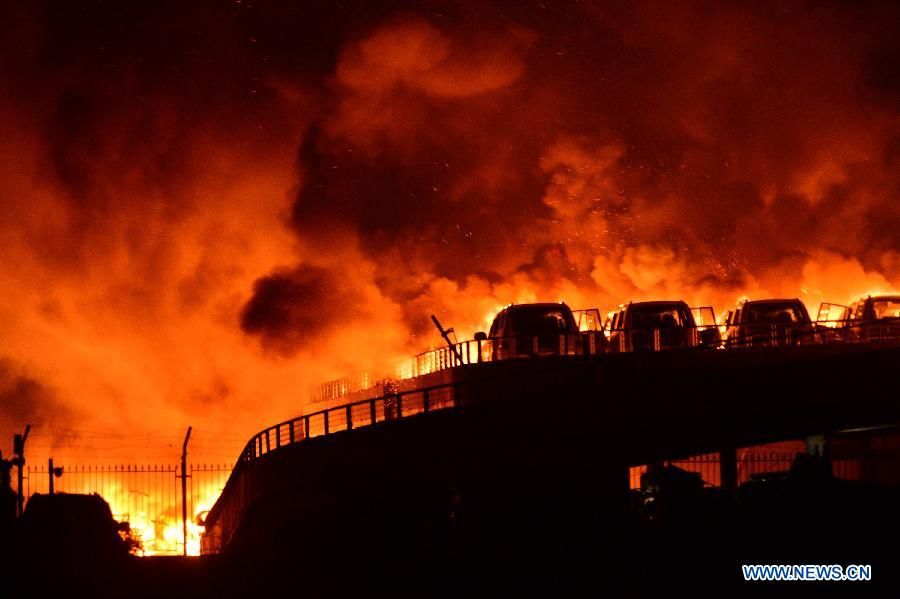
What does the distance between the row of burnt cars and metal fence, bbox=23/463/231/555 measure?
321 inches

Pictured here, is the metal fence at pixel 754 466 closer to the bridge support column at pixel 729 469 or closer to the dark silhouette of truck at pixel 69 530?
the bridge support column at pixel 729 469

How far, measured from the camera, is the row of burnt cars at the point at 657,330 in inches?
1172

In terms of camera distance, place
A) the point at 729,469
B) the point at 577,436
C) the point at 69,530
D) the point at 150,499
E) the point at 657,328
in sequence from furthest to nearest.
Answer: the point at 150,499 < the point at 657,328 < the point at 729,469 < the point at 577,436 < the point at 69,530

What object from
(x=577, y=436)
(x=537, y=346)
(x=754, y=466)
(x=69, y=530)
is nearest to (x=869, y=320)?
(x=537, y=346)

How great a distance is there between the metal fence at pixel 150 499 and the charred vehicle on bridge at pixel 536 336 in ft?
25.1

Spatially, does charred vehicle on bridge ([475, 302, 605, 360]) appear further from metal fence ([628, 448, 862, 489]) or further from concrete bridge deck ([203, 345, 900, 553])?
concrete bridge deck ([203, 345, 900, 553])

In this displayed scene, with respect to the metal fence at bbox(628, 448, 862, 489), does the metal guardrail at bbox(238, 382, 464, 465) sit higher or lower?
higher

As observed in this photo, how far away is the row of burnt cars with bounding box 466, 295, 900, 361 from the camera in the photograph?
97.7 feet

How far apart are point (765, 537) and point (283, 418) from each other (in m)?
31.0

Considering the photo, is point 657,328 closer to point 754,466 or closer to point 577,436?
point 754,466

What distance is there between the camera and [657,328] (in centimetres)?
3072

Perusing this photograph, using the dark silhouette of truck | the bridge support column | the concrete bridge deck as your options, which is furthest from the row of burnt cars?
the dark silhouette of truck

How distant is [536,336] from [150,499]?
16.1 metres

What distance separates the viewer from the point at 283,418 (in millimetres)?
45688
